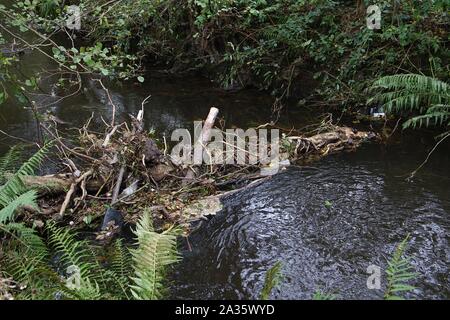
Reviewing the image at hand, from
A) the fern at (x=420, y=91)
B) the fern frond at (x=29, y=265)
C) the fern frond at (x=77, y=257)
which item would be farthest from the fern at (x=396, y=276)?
the fern at (x=420, y=91)

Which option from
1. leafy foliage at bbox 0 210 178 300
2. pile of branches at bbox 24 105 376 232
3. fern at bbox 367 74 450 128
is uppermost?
fern at bbox 367 74 450 128

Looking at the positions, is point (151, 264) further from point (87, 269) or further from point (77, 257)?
point (77, 257)

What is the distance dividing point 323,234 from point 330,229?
127 mm

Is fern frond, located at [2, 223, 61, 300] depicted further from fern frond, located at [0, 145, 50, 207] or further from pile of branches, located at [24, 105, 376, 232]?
pile of branches, located at [24, 105, 376, 232]

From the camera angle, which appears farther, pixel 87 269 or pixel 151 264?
pixel 87 269

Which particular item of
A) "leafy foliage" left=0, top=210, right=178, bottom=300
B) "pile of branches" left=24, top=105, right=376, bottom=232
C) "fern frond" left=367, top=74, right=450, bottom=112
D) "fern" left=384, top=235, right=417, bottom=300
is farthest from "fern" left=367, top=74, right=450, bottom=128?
"leafy foliage" left=0, top=210, right=178, bottom=300

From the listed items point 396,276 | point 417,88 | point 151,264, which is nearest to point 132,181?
point 151,264

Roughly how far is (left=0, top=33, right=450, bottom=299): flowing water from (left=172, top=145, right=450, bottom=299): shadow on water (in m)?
0.01

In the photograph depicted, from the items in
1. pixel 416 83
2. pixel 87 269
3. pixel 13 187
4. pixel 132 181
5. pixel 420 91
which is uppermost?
pixel 416 83

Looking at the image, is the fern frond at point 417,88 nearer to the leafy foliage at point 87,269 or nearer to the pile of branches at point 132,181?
the pile of branches at point 132,181

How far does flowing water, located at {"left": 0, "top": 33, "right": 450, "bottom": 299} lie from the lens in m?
4.01

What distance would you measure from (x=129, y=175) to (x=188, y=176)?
29.8 inches

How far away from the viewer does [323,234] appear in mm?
4703
